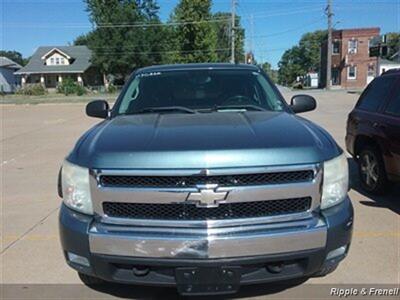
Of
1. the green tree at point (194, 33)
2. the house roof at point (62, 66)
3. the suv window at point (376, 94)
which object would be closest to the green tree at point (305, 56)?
the green tree at point (194, 33)

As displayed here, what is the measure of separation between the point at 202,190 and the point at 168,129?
74 centimetres

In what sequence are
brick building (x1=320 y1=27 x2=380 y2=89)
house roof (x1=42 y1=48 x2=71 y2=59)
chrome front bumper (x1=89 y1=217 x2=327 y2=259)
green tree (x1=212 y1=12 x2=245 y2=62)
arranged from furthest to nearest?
green tree (x1=212 y1=12 x2=245 y2=62) < house roof (x1=42 y1=48 x2=71 y2=59) < brick building (x1=320 y1=27 x2=380 y2=89) < chrome front bumper (x1=89 y1=217 x2=327 y2=259)

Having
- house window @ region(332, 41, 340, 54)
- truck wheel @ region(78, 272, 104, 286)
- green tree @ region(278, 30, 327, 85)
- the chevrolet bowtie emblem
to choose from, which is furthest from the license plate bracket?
green tree @ region(278, 30, 327, 85)

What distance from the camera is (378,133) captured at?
616 cm

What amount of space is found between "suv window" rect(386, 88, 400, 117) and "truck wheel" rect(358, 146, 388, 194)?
1.87ft

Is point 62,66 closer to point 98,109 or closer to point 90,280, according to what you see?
point 98,109

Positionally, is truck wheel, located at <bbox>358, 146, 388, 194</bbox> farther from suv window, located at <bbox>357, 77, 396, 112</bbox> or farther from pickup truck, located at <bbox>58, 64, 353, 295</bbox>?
pickup truck, located at <bbox>58, 64, 353, 295</bbox>

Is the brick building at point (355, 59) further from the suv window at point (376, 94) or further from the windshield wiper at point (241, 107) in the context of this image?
the windshield wiper at point (241, 107)

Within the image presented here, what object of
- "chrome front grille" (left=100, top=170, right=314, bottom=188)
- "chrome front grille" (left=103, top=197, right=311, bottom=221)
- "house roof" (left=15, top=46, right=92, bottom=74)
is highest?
"house roof" (left=15, top=46, right=92, bottom=74)

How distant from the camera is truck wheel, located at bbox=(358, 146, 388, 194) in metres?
6.24

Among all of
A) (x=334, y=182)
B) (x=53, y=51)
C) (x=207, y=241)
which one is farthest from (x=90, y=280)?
(x=53, y=51)

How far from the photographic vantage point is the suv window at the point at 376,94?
6414 millimetres

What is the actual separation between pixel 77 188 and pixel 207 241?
3.08 feet

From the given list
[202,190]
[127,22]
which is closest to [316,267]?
[202,190]
